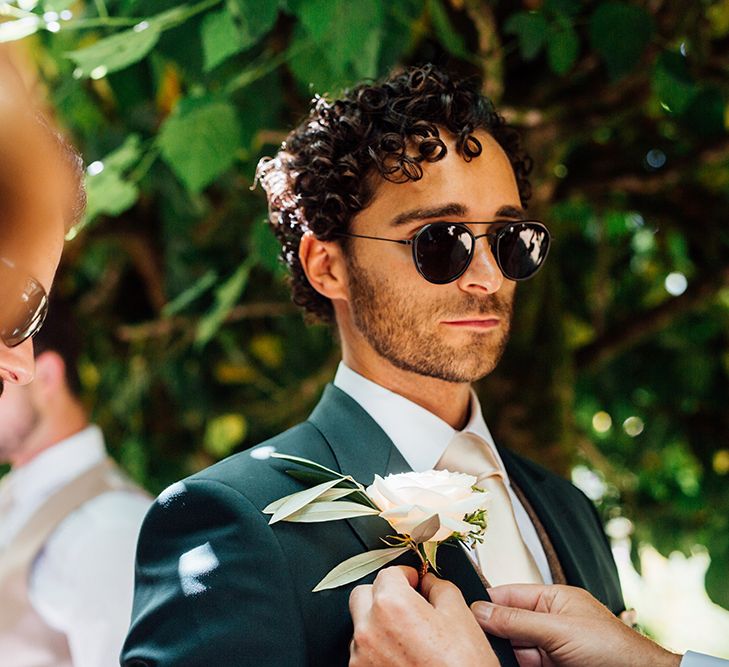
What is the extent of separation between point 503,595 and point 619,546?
4.29 meters

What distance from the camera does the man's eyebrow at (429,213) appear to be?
2.17 meters

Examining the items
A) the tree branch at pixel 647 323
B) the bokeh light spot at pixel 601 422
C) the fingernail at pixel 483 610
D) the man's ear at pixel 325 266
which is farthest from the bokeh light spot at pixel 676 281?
the fingernail at pixel 483 610

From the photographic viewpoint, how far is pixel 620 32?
276 centimetres

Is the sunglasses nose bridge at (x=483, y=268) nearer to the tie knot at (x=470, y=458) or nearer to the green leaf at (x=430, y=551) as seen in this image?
the tie knot at (x=470, y=458)

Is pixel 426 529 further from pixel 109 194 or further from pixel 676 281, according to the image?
pixel 676 281

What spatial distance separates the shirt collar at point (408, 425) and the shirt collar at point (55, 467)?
1.42m

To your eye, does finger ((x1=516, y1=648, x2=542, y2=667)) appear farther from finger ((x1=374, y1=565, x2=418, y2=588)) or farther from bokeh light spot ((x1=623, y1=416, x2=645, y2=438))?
bokeh light spot ((x1=623, y1=416, x2=645, y2=438))

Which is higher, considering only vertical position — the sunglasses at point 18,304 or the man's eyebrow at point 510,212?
the sunglasses at point 18,304

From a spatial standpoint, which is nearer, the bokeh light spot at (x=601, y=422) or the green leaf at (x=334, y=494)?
the green leaf at (x=334, y=494)

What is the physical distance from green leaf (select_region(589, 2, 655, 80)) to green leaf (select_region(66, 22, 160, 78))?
1.19 m

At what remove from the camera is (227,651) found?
5.73 feet

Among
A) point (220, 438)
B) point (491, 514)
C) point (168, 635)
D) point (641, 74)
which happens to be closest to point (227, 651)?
point (168, 635)

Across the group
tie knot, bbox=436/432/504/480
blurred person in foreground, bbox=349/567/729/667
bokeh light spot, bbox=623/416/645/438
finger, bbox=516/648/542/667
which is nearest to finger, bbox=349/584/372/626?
blurred person in foreground, bbox=349/567/729/667

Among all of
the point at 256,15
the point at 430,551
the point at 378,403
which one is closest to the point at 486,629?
the point at 430,551
